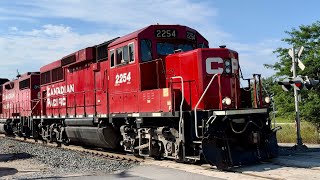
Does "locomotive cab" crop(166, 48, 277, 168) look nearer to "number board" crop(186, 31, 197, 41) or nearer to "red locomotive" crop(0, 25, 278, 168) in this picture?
"red locomotive" crop(0, 25, 278, 168)

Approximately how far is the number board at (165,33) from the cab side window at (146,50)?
1.15ft

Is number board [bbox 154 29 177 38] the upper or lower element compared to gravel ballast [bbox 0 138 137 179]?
upper

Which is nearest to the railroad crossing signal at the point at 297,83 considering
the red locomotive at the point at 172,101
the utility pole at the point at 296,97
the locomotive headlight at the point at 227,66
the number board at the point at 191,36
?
the utility pole at the point at 296,97

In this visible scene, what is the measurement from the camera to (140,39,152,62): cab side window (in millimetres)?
11133

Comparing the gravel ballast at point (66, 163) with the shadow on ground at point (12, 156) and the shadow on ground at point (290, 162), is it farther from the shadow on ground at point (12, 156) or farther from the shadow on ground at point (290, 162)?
the shadow on ground at point (290, 162)

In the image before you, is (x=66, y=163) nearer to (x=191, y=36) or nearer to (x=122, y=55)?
(x=122, y=55)

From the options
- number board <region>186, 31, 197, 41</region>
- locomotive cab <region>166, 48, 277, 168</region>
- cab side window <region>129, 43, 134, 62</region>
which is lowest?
locomotive cab <region>166, 48, 277, 168</region>

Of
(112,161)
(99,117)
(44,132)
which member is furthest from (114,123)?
(44,132)

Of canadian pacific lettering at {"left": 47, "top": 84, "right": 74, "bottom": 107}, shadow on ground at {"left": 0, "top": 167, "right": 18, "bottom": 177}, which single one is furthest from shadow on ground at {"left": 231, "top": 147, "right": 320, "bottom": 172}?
canadian pacific lettering at {"left": 47, "top": 84, "right": 74, "bottom": 107}

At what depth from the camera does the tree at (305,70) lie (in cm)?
1929

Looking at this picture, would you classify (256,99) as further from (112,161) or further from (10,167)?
(10,167)

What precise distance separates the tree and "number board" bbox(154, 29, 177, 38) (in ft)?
34.8

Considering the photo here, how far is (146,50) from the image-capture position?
441 inches

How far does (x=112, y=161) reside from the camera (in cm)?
1150
